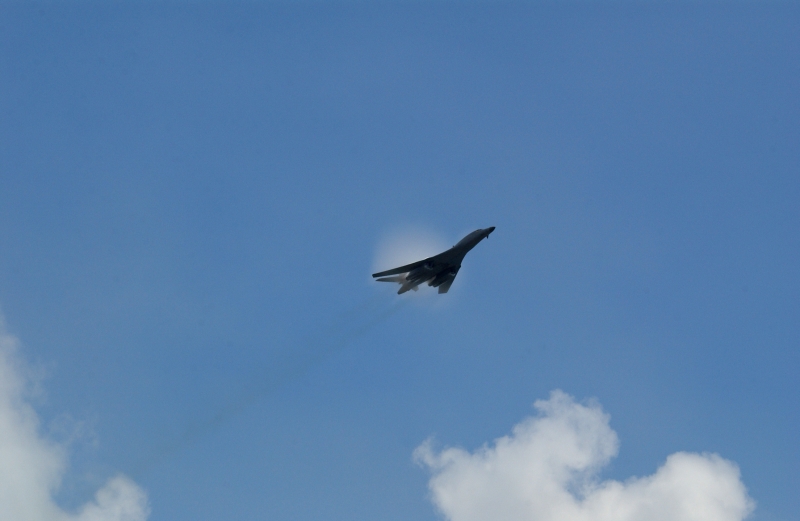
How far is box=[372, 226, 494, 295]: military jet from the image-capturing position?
14150 cm

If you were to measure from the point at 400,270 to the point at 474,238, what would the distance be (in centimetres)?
1195

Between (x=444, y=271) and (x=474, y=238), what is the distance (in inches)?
285

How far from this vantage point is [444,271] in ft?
474

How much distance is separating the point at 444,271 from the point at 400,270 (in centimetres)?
665

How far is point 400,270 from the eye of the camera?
143m

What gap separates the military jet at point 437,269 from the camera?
142 metres

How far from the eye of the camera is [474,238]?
14100cm

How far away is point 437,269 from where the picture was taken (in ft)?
471
